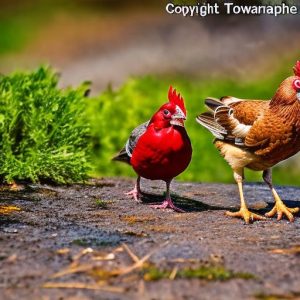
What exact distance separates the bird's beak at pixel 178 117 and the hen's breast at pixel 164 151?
54mm

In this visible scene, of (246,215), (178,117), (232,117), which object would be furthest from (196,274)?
(232,117)

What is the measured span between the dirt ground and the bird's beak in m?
0.66

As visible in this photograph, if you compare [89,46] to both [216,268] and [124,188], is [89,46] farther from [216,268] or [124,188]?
[216,268]

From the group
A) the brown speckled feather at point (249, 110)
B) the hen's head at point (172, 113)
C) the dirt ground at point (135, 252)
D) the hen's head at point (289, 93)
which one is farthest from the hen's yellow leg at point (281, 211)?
the hen's head at point (172, 113)

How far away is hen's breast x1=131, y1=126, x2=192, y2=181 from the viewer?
558 cm

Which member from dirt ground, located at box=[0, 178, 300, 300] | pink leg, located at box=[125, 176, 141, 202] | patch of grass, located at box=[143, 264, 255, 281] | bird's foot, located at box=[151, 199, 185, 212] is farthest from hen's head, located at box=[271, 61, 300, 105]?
patch of grass, located at box=[143, 264, 255, 281]

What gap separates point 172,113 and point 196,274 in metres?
2.00

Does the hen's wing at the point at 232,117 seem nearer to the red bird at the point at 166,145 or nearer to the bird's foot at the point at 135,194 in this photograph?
the red bird at the point at 166,145

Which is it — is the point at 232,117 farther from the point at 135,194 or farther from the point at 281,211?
the point at 135,194

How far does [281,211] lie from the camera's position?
19.1 ft

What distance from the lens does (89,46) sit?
17.1 m

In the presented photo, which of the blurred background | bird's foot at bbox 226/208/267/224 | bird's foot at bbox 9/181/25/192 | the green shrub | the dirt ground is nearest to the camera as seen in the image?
the dirt ground

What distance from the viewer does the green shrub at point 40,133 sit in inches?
255

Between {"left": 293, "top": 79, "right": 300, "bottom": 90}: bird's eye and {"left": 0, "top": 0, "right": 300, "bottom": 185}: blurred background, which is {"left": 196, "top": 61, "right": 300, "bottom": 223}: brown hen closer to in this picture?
{"left": 293, "top": 79, "right": 300, "bottom": 90}: bird's eye
